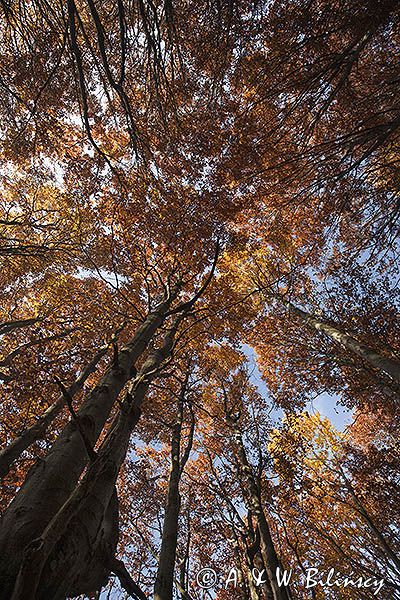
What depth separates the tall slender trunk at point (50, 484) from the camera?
1633 millimetres

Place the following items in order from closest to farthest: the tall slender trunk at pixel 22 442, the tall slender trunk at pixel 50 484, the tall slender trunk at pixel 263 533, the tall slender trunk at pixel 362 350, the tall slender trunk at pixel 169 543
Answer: the tall slender trunk at pixel 50 484, the tall slender trunk at pixel 169 543, the tall slender trunk at pixel 263 533, the tall slender trunk at pixel 22 442, the tall slender trunk at pixel 362 350

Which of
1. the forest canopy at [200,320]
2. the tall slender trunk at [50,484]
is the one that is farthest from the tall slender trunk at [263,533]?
the tall slender trunk at [50,484]

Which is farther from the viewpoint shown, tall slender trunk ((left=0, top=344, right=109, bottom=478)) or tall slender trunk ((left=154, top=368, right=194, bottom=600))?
tall slender trunk ((left=0, top=344, right=109, bottom=478))

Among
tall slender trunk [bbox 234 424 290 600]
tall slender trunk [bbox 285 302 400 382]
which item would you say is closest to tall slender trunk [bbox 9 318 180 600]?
tall slender trunk [bbox 234 424 290 600]

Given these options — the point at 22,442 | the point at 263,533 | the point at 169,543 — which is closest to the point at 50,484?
the point at 169,543

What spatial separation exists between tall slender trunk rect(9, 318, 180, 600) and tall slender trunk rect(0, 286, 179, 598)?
0.62 ft

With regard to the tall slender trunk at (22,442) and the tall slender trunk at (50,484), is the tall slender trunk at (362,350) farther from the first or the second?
the tall slender trunk at (22,442)

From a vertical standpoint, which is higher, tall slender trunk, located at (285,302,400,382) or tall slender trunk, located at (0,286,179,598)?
tall slender trunk, located at (285,302,400,382)

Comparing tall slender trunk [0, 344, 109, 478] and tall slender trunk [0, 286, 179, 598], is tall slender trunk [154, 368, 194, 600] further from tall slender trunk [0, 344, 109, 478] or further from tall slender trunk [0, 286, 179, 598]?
tall slender trunk [0, 344, 109, 478]

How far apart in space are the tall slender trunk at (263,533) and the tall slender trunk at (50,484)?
4.11 meters

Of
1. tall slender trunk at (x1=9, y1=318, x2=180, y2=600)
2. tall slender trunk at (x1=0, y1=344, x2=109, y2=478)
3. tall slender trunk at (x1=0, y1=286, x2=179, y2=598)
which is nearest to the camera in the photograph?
tall slender trunk at (x1=9, y1=318, x2=180, y2=600)

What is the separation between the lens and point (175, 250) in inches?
319

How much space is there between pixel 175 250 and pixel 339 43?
19.8 feet

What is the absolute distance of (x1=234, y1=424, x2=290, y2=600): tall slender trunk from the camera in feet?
16.0
